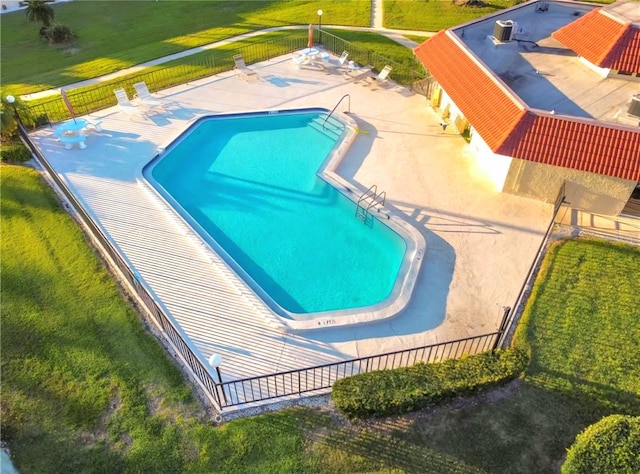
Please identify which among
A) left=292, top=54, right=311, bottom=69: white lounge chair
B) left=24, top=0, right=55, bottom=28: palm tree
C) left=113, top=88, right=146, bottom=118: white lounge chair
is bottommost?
left=113, top=88, right=146, bottom=118: white lounge chair

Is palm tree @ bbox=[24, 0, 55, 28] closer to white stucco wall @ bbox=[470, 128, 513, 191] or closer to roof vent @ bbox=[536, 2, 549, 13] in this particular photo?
white stucco wall @ bbox=[470, 128, 513, 191]

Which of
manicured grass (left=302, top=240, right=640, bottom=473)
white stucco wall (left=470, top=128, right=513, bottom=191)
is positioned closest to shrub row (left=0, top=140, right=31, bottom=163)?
manicured grass (left=302, top=240, right=640, bottom=473)

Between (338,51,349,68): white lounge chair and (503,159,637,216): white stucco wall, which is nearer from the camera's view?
(503,159,637,216): white stucco wall

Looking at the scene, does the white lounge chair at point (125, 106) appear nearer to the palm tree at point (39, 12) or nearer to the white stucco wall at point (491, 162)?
the white stucco wall at point (491, 162)

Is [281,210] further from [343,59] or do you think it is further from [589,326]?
[343,59]

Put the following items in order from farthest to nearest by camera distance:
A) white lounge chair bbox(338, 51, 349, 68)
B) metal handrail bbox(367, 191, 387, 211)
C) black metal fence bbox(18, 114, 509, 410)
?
white lounge chair bbox(338, 51, 349, 68) → metal handrail bbox(367, 191, 387, 211) → black metal fence bbox(18, 114, 509, 410)

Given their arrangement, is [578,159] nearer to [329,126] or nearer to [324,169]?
[324,169]

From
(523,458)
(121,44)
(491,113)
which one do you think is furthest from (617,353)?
(121,44)
